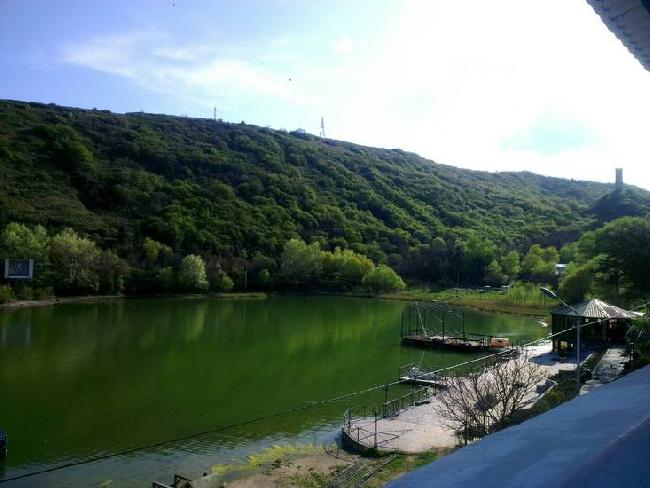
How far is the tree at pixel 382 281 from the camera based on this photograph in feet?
236

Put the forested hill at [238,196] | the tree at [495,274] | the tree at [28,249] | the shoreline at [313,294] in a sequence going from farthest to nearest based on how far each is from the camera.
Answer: the forested hill at [238,196], the tree at [495,274], the tree at [28,249], the shoreline at [313,294]

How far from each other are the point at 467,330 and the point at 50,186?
209 feet

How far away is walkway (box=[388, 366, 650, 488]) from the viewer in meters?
2.45

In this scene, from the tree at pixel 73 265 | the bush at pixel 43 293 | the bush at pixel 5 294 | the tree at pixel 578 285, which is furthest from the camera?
the tree at pixel 73 265

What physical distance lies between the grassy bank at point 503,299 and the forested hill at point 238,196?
43.4ft

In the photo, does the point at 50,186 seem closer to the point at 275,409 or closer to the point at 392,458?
the point at 275,409

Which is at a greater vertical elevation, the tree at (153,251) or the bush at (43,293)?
the tree at (153,251)

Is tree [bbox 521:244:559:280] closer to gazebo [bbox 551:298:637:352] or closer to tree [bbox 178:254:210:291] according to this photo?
gazebo [bbox 551:298:637:352]

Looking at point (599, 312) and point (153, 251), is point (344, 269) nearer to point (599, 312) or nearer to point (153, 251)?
point (153, 251)

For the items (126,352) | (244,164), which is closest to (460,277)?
(244,164)

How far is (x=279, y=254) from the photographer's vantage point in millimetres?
79875

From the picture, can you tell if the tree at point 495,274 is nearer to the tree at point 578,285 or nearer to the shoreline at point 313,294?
the shoreline at point 313,294

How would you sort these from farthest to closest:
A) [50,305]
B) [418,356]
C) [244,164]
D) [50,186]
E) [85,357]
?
[244,164], [50,186], [50,305], [418,356], [85,357]

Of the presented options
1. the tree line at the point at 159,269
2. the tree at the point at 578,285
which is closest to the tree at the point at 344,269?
the tree line at the point at 159,269
